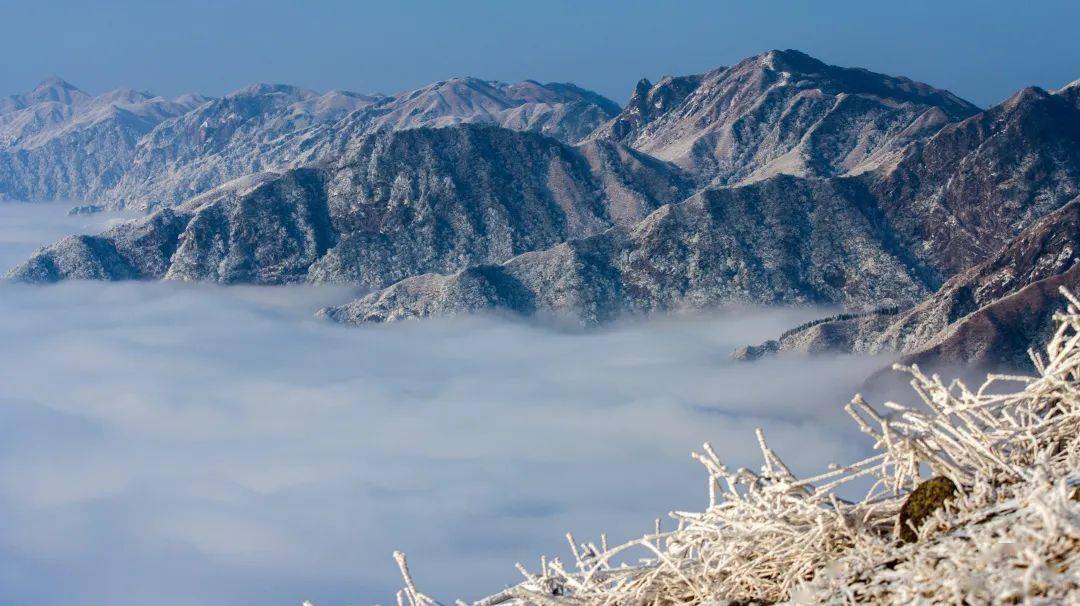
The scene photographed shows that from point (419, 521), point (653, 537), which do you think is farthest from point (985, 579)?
point (419, 521)

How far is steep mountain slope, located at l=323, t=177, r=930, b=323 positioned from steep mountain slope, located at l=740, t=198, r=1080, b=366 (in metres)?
27.8

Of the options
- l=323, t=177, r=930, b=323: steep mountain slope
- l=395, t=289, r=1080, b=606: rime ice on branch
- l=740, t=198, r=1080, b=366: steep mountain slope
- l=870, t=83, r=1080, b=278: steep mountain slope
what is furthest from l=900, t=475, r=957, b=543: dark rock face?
l=870, t=83, r=1080, b=278: steep mountain slope

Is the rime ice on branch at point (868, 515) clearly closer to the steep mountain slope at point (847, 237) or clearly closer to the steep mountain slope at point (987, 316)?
the steep mountain slope at point (987, 316)

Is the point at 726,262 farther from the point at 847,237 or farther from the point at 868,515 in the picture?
the point at 868,515

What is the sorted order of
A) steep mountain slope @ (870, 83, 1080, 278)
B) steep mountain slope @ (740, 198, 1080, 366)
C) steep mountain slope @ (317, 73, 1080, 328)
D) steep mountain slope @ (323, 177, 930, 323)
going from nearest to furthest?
steep mountain slope @ (740, 198, 1080, 366), steep mountain slope @ (323, 177, 930, 323), steep mountain slope @ (317, 73, 1080, 328), steep mountain slope @ (870, 83, 1080, 278)

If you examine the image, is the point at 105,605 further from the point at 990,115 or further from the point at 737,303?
the point at 990,115

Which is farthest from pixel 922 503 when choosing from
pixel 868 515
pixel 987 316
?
pixel 987 316

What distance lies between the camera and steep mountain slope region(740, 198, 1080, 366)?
403 ft

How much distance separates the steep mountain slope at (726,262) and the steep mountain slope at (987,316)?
2776 cm

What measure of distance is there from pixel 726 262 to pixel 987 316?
62455mm

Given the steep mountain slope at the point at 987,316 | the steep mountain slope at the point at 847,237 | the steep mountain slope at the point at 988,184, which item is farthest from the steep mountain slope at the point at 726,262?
the steep mountain slope at the point at 987,316

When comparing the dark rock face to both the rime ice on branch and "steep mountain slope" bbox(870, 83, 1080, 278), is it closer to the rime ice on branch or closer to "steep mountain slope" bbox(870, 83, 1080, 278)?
the rime ice on branch

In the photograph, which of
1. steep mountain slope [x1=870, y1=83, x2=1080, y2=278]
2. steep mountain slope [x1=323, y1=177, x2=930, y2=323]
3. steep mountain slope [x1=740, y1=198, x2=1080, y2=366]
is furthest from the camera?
steep mountain slope [x1=870, y1=83, x2=1080, y2=278]

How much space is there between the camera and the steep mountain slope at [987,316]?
12288 cm
